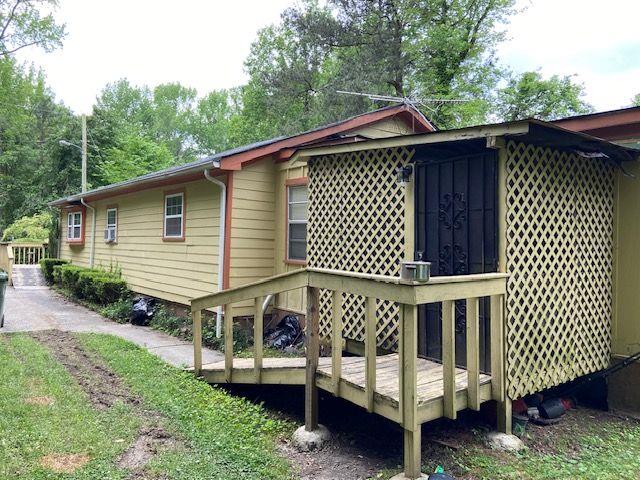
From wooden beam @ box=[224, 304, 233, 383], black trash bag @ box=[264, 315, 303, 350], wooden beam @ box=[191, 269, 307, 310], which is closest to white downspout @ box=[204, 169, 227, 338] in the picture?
black trash bag @ box=[264, 315, 303, 350]

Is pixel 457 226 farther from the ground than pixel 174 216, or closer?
closer

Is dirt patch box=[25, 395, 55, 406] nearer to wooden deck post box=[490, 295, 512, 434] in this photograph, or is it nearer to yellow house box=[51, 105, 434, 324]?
yellow house box=[51, 105, 434, 324]

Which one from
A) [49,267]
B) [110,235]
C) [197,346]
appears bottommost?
[197,346]

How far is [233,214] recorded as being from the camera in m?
7.54

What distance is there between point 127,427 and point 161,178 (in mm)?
5911

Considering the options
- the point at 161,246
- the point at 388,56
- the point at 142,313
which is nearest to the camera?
the point at 142,313

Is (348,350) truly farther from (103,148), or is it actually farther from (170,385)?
(103,148)

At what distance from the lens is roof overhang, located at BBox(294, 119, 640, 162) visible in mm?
3623

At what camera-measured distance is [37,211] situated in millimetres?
27125

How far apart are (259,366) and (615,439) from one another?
334 cm

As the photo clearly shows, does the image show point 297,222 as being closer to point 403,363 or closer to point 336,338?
point 336,338

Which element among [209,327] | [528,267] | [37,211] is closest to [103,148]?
[37,211]

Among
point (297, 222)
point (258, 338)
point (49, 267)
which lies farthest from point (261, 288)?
point (49, 267)

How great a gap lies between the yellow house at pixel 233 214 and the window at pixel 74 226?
18.9 feet
